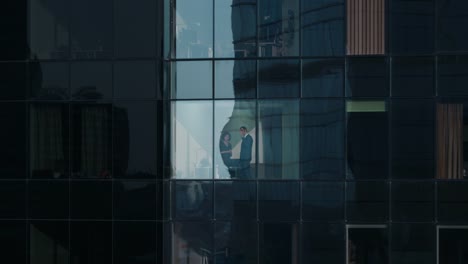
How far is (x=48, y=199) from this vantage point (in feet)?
62.6

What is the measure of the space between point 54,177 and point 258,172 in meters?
5.56

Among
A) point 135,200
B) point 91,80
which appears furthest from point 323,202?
point 91,80

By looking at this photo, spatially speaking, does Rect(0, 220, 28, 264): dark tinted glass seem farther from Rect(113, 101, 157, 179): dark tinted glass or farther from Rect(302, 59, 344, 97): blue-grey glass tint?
Rect(302, 59, 344, 97): blue-grey glass tint

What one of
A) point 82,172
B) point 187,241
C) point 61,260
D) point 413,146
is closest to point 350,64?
point 413,146

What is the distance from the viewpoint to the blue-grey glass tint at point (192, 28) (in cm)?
1919

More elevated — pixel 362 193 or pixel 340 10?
pixel 340 10

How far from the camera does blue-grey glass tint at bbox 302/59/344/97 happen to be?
61.4 feet

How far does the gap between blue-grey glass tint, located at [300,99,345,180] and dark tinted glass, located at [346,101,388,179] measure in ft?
0.78

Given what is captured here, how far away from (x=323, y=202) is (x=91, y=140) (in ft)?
21.2

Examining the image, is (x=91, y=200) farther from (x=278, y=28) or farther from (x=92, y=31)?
(x=278, y=28)

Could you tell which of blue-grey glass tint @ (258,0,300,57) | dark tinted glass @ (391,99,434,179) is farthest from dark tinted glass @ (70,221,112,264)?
dark tinted glass @ (391,99,434,179)

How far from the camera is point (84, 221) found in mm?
18953

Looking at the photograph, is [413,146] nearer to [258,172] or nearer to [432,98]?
[432,98]

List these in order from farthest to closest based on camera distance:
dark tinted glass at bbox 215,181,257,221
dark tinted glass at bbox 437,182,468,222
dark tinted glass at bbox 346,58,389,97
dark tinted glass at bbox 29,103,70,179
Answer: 1. dark tinted glass at bbox 29,103,70,179
2. dark tinted glass at bbox 215,181,257,221
3. dark tinted glass at bbox 346,58,389,97
4. dark tinted glass at bbox 437,182,468,222
